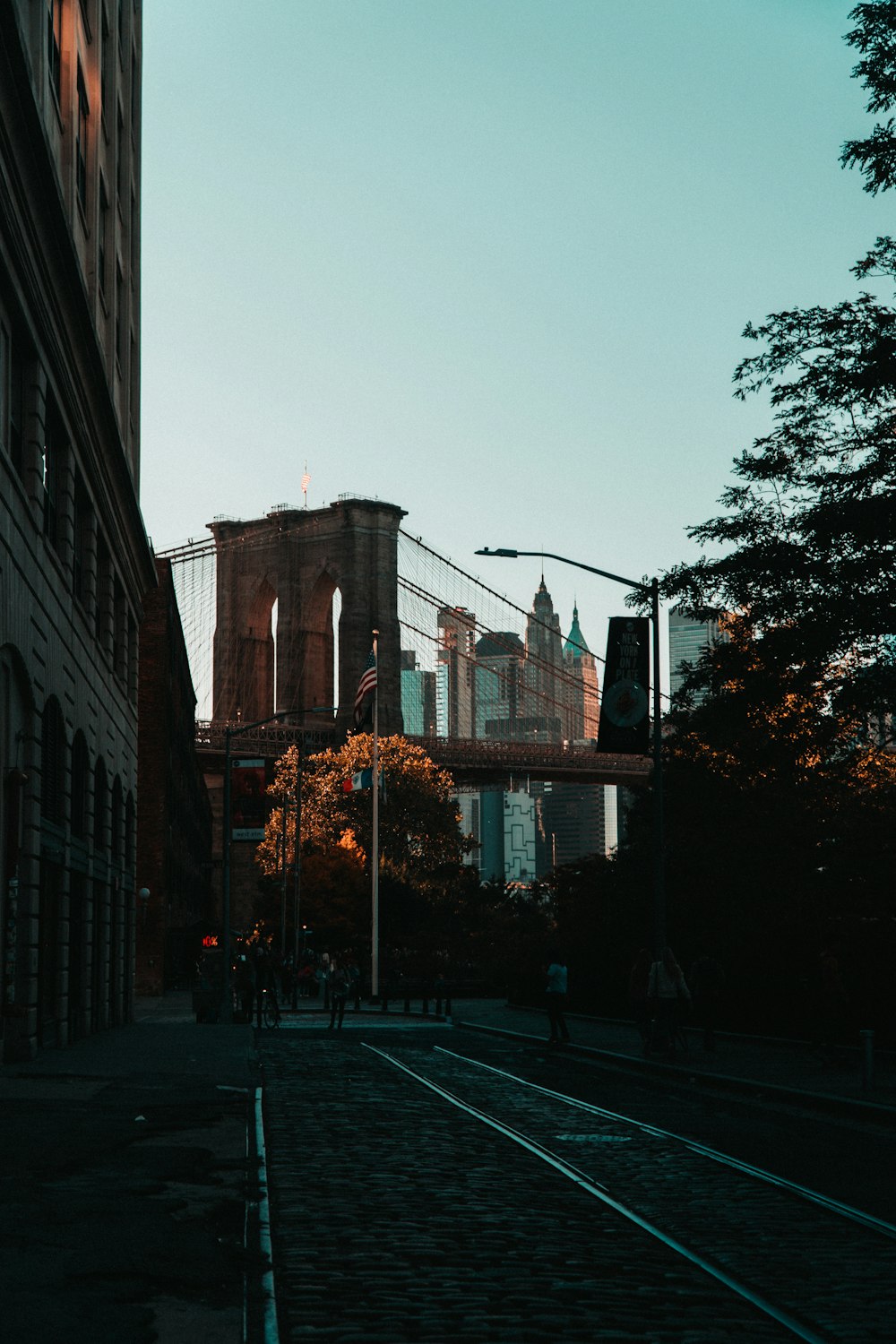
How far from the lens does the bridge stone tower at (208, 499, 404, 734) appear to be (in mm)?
112750

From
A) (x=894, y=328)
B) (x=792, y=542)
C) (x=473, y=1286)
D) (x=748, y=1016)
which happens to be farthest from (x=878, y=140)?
(x=473, y=1286)

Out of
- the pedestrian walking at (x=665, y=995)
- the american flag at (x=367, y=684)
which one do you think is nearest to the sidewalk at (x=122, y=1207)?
the pedestrian walking at (x=665, y=995)

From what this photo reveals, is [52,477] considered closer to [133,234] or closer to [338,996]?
[133,234]

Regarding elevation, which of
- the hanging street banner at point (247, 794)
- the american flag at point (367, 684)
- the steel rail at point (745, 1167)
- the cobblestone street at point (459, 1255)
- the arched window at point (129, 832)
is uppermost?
the american flag at point (367, 684)

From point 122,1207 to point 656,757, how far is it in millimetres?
18219

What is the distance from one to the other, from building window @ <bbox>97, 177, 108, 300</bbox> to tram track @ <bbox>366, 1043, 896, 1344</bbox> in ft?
73.4

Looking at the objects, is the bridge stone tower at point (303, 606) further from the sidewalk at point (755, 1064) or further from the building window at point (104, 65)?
the building window at point (104, 65)

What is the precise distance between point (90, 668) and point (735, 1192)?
22091 mm

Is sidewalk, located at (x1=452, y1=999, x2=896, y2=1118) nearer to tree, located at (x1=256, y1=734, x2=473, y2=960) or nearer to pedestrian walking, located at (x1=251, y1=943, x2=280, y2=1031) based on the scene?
pedestrian walking, located at (x1=251, y1=943, x2=280, y2=1031)

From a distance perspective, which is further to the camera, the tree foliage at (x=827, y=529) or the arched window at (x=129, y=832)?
the arched window at (x=129, y=832)

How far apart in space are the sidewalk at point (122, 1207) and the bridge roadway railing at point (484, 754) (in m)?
83.2

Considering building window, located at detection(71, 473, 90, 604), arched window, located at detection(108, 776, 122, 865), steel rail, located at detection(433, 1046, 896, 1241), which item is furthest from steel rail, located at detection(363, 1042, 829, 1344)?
arched window, located at detection(108, 776, 122, 865)

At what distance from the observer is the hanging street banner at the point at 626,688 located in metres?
27.0

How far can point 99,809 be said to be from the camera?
34656 millimetres
